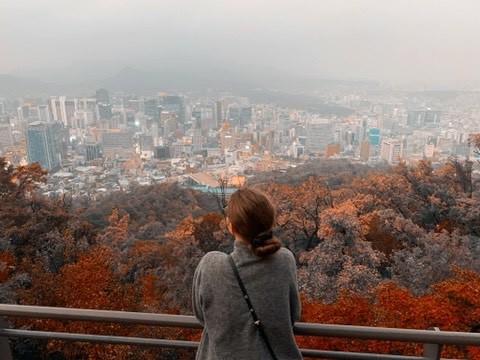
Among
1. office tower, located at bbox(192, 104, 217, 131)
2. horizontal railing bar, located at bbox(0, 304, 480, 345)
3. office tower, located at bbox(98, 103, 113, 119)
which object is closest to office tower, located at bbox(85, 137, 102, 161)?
office tower, located at bbox(98, 103, 113, 119)

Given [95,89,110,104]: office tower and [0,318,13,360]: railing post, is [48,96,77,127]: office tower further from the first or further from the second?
[0,318,13,360]: railing post

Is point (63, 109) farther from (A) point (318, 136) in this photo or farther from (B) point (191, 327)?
(B) point (191, 327)

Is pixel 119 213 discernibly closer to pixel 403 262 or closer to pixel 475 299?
pixel 403 262

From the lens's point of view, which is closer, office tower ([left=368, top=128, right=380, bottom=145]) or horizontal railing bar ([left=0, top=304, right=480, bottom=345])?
horizontal railing bar ([left=0, top=304, right=480, bottom=345])

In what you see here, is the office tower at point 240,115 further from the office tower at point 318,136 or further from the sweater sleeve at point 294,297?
the sweater sleeve at point 294,297

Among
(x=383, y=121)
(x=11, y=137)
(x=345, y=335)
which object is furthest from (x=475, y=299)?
(x=383, y=121)

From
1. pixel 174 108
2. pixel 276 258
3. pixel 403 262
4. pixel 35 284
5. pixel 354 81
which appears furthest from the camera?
pixel 354 81
